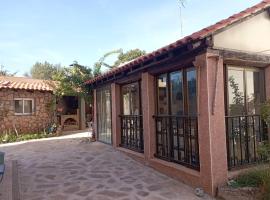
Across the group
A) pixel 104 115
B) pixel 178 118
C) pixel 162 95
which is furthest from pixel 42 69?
pixel 178 118

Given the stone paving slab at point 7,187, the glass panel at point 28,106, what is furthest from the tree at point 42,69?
the stone paving slab at point 7,187

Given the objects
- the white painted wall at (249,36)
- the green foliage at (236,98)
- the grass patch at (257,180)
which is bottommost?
the grass patch at (257,180)

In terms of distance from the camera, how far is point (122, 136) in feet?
37.5

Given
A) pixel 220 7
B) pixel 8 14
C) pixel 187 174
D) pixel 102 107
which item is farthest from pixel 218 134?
pixel 8 14

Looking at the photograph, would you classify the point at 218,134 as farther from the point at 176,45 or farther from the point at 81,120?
the point at 81,120

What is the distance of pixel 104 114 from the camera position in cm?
1331

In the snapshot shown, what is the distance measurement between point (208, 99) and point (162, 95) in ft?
8.09

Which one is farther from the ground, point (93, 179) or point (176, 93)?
point (176, 93)

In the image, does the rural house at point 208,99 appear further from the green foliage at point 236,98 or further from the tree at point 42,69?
the tree at point 42,69

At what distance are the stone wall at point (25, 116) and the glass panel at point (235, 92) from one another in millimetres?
15646

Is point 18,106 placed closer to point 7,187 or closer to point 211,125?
point 7,187

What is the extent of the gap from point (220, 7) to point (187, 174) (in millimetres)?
6998

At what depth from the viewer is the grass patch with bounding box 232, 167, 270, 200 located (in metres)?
5.57

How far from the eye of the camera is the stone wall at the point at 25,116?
18406 millimetres
